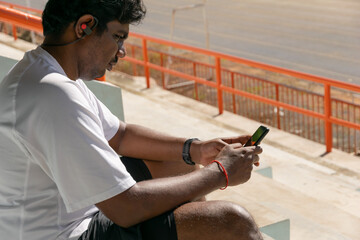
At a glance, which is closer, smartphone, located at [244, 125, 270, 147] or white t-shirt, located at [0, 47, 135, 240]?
white t-shirt, located at [0, 47, 135, 240]

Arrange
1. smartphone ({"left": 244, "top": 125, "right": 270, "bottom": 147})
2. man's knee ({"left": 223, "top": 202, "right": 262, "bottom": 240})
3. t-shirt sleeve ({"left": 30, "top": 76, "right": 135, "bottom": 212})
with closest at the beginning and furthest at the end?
t-shirt sleeve ({"left": 30, "top": 76, "right": 135, "bottom": 212}) < man's knee ({"left": 223, "top": 202, "right": 262, "bottom": 240}) < smartphone ({"left": 244, "top": 125, "right": 270, "bottom": 147})

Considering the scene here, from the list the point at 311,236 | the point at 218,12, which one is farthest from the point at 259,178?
the point at 218,12

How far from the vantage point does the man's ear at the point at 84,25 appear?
77.3 inches

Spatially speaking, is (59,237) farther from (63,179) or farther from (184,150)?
(184,150)

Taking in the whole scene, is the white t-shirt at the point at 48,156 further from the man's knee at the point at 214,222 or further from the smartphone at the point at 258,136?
the smartphone at the point at 258,136

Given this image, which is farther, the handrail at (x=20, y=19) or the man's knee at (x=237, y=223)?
the handrail at (x=20, y=19)

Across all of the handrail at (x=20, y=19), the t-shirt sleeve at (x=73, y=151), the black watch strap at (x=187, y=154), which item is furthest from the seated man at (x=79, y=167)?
the handrail at (x=20, y=19)

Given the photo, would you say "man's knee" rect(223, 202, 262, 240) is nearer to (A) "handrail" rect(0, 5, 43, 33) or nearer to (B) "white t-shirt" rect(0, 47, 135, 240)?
(B) "white t-shirt" rect(0, 47, 135, 240)

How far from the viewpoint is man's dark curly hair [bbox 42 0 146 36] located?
1.97 metres

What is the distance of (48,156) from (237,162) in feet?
2.28

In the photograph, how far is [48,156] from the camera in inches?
70.9

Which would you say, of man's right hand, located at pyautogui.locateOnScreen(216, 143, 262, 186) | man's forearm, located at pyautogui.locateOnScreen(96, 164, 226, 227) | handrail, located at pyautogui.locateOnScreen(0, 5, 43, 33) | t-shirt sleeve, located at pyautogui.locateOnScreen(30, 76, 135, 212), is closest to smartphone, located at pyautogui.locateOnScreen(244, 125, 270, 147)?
man's right hand, located at pyautogui.locateOnScreen(216, 143, 262, 186)

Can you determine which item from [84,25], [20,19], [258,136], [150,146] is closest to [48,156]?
[84,25]

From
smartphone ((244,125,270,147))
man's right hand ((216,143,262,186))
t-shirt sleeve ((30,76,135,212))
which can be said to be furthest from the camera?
smartphone ((244,125,270,147))
